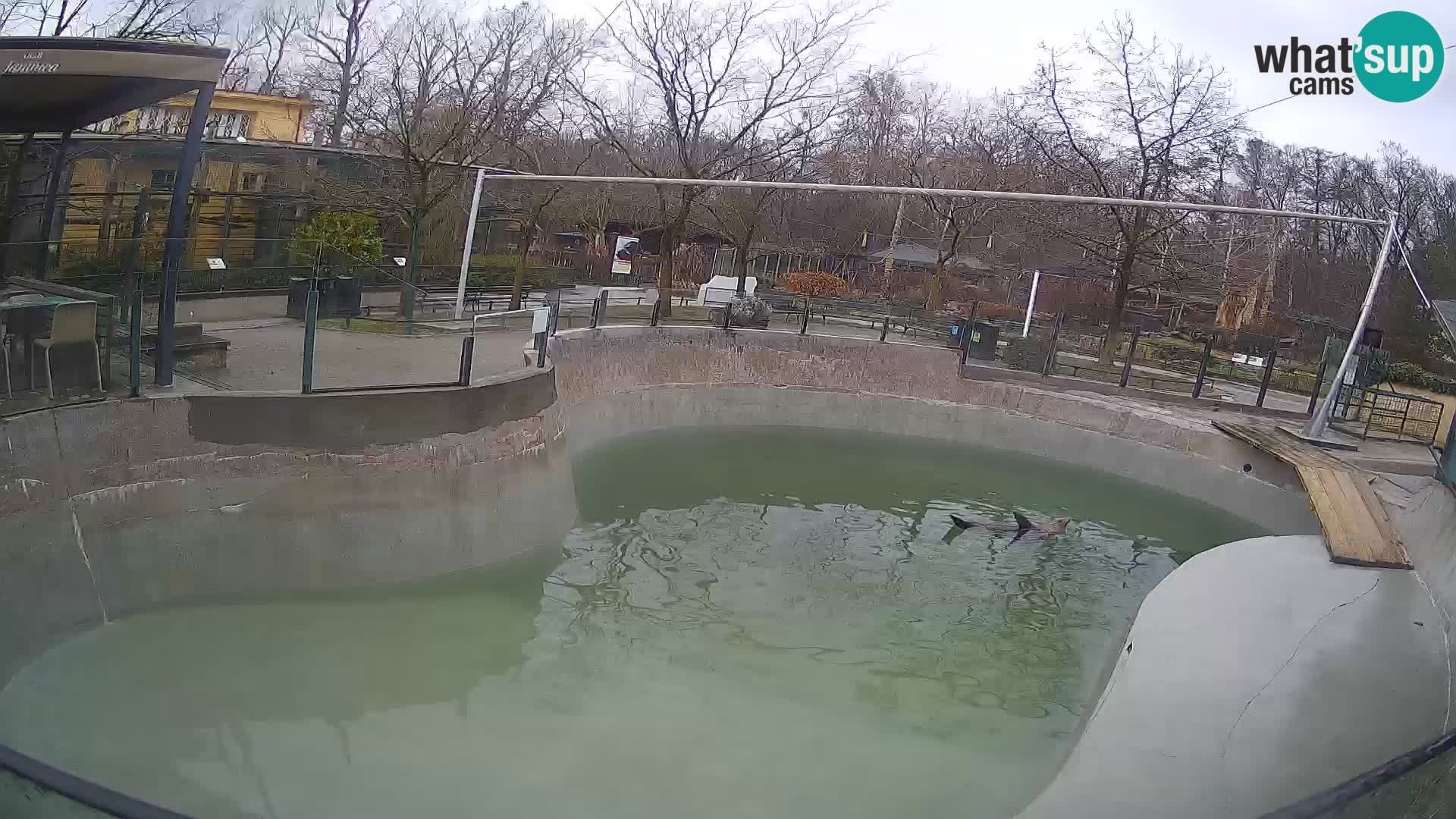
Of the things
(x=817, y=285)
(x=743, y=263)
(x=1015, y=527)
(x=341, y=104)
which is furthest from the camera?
(x=817, y=285)

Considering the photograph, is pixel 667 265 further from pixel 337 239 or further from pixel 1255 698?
pixel 1255 698

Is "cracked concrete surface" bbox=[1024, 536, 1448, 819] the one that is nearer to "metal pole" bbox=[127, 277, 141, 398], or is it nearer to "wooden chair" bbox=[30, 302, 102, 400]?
"metal pole" bbox=[127, 277, 141, 398]

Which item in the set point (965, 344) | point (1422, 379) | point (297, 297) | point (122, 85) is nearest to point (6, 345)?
point (122, 85)

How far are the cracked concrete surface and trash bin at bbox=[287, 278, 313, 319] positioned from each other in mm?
9414

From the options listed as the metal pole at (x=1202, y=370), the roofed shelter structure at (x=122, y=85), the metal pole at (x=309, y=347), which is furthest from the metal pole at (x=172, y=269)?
the metal pole at (x=1202, y=370)

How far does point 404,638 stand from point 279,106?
22362mm

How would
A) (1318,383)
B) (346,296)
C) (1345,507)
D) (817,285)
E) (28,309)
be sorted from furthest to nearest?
(817,285) → (1318,383) → (1345,507) → (346,296) → (28,309)

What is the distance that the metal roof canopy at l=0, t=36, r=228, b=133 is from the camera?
9.20 meters

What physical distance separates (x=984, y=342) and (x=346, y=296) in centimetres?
1460

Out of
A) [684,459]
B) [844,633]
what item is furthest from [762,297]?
[844,633]

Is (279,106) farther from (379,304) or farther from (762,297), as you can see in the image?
(379,304)

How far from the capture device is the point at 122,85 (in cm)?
1044

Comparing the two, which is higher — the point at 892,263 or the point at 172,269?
the point at 892,263

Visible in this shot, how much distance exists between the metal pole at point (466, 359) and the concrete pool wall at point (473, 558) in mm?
204
